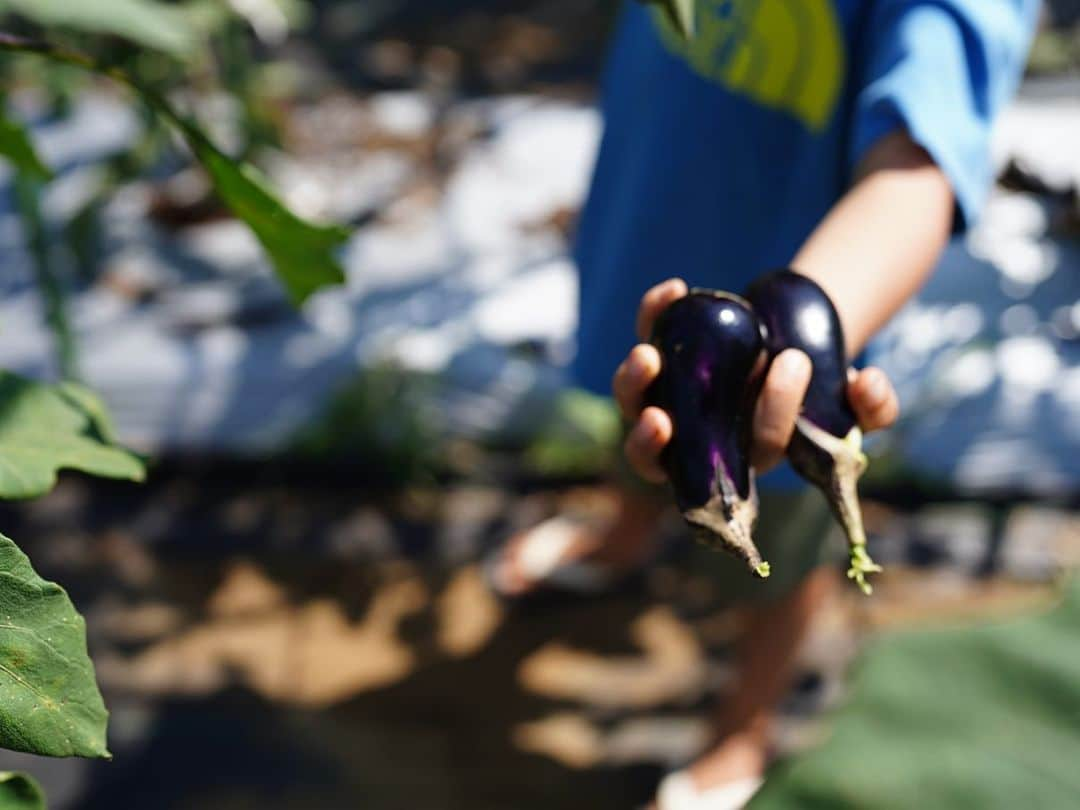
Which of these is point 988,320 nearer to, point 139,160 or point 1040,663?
point 139,160

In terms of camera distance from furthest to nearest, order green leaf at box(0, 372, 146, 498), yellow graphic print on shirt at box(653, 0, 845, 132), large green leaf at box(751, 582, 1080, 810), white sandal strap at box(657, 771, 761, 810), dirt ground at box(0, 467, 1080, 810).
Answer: dirt ground at box(0, 467, 1080, 810) < white sandal strap at box(657, 771, 761, 810) < yellow graphic print on shirt at box(653, 0, 845, 132) < green leaf at box(0, 372, 146, 498) < large green leaf at box(751, 582, 1080, 810)

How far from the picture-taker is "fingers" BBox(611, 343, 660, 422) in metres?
0.64

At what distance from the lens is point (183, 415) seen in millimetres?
2023

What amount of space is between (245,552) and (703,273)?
99 centimetres

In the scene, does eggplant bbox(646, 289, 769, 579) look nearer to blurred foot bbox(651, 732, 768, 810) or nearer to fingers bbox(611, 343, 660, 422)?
fingers bbox(611, 343, 660, 422)

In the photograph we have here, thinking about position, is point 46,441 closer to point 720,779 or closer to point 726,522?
point 726,522

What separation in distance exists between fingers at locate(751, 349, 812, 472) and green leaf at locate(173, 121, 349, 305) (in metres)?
0.27

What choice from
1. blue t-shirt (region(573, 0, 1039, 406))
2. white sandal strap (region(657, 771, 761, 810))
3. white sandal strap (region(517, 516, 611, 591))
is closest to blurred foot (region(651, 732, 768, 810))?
white sandal strap (region(657, 771, 761, 810))

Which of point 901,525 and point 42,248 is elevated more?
point 42,248

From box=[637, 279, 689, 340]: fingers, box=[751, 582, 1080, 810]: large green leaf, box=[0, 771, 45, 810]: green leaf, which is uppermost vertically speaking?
box=[751, 582, 1080, 810]: large green leaf

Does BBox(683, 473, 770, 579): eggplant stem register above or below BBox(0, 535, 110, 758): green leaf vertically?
above

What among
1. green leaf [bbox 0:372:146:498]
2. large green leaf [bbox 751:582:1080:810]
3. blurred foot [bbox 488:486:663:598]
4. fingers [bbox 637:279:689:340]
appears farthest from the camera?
blurred foot [bbox 488:486:663:598]

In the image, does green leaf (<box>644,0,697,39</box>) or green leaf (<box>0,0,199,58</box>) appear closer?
green leaf (<box>644,0,697,39</box>)

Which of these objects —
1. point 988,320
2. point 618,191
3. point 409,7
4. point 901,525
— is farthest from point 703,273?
point 409,7
